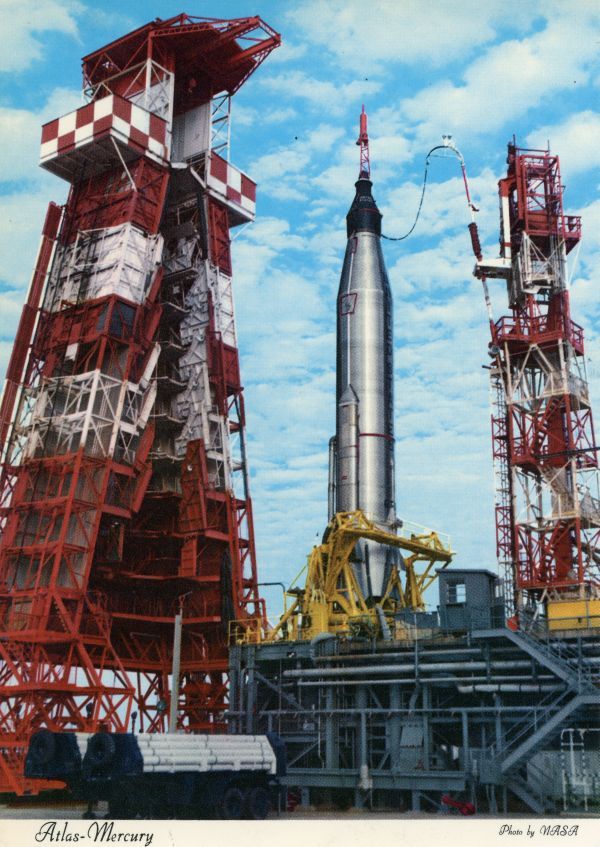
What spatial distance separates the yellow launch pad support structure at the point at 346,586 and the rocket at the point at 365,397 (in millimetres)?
1396

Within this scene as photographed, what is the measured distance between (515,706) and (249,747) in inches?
442

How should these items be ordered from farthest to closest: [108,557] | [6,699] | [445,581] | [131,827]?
[108,557] → [6,699] → [445,581] → [131,827]

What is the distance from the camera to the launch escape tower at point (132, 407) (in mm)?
50438

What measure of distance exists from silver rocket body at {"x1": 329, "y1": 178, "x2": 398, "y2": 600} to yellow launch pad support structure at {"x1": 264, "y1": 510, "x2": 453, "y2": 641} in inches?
54.5

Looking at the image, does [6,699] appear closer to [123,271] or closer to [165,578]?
[165,578]

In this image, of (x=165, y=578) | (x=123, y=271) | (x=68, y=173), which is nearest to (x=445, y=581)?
(x=165, y=578)

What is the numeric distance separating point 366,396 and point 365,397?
9 centimetres

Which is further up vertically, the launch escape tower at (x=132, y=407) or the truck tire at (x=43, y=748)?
the launch escape tower at (x=132, y=407)

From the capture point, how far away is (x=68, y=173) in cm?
6219

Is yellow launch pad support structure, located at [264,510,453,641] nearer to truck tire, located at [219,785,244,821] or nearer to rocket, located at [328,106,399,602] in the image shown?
rocket, located at [328,106,399,602]

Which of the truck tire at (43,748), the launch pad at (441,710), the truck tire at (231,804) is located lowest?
the truck tire at (231,804)

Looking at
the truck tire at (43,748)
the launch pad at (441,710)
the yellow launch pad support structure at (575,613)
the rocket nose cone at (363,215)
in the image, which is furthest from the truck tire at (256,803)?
the rocket nose cone at (363,215)

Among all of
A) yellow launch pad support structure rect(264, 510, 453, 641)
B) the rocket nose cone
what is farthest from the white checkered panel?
yellow launch pad support structure rect(264, 510, 453, 641)

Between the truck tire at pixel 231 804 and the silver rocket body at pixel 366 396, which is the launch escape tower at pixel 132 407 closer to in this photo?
the silver rocket body at pixel 366 396
